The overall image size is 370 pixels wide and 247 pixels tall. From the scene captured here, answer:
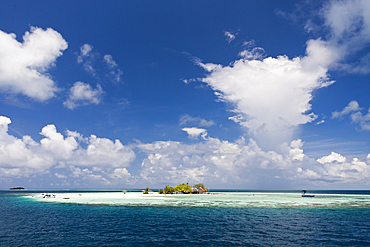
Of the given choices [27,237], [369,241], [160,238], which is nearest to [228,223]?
[160,238]

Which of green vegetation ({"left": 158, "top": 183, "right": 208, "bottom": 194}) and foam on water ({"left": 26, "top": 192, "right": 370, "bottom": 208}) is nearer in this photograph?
foam on water ({"left": 26, "top": 192, "right": 370, "bottom": 208})

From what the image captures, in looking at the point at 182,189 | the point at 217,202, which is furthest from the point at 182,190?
the point at 217,202

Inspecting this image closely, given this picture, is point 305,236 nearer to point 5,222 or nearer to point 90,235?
point 90,235

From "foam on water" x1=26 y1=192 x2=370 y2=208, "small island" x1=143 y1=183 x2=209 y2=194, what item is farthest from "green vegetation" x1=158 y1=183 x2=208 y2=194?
"foam on water" x1=26 y1=192 x2=370 y2=208

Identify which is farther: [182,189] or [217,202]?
[182,189]

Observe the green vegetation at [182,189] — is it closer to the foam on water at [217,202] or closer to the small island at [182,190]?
the small island at [182,190]

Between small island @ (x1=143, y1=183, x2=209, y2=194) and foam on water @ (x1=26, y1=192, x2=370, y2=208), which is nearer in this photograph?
foam on water @ (x1=26, y1=192, x2=370, y2=208)

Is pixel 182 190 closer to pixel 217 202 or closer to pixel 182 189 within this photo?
pixel 182 189

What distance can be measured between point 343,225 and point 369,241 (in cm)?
1099

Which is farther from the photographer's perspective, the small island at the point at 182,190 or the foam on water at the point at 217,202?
the small island at the point at 182,190

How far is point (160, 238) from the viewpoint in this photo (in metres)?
30.1

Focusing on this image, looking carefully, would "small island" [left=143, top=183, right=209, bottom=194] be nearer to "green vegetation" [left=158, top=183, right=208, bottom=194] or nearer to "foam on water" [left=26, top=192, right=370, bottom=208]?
"green vegetation" [left=158, top=183, right=208, bottom=194]

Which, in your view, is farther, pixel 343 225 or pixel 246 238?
pixel 343 225

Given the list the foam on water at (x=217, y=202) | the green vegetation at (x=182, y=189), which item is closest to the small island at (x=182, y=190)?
the green vegetation at (x=182, y=189)
